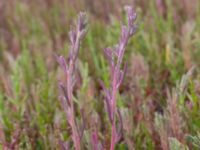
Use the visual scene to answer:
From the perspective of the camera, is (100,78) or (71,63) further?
(100,78)

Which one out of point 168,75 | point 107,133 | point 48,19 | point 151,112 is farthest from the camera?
point 48,19

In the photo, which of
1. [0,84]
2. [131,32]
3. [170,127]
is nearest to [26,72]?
[0,84]

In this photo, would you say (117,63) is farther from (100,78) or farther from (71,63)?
(100,78)

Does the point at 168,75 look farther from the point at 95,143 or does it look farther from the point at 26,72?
the point at 95,143

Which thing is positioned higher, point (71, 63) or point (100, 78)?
point (71, 63)

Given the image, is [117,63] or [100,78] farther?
[100,78]

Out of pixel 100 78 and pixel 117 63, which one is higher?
pixel 117 63

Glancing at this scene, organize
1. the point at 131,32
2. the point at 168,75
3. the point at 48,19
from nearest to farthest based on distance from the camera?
the point at 131,32, the point at 168,75, the point at 48,19

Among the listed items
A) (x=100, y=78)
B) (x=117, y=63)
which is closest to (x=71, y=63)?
(x=117, y=63)
